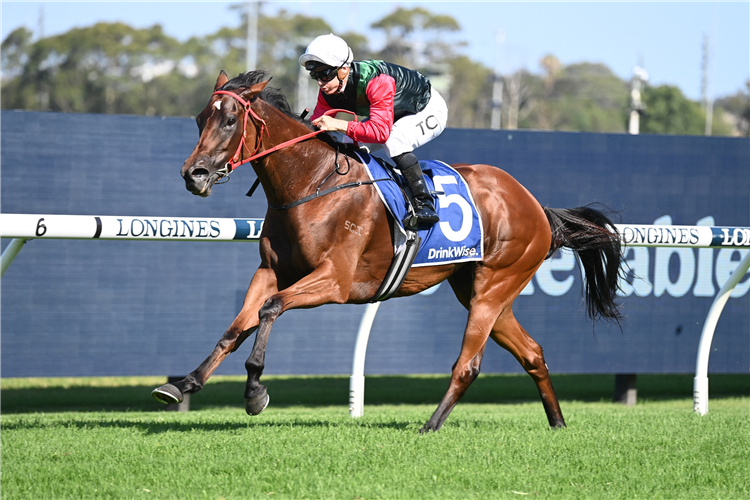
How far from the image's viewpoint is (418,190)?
4.72m

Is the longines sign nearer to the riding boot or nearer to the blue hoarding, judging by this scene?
the riding boot

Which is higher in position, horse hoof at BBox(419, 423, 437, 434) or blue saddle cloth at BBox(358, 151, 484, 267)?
blue saddle cloth at BBox(358, 151, 484, 267)

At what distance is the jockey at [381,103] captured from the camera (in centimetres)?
452

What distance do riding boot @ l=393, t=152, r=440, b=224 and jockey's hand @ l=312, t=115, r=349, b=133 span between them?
1.29 feet

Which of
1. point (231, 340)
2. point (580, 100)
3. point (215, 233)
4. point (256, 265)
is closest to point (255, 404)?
point (231, 340)

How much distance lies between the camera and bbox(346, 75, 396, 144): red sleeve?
4512mm

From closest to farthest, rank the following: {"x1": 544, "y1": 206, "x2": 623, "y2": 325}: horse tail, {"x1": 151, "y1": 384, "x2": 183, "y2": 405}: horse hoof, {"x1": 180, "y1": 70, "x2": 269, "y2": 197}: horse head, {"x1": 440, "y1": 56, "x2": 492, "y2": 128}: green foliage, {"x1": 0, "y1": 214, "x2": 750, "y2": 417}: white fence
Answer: {"x1": 151, "y1": 384, "x2": 183, "y2": 405}: horse hoof → {"x1": 180, "y1": 70, "x2": 269, "y2": 197}: horse head → {"x1": 0, "y1": 214, "x2": 750, "y2": 417}: white fence → {"x1": 544, "y1": 206, "x2": 623, "y2": 325}: horse tail → {"x1": 440, "y1": 56, "x2": 492, "y2": 128}: green foliage

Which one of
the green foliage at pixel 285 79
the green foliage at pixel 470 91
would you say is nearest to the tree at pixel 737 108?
the green foliage at pixel 285 79

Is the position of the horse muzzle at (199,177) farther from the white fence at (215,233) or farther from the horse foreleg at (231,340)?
the white fence at (215,233)

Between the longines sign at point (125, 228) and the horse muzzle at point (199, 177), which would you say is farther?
the longines sign at point (125, 228)

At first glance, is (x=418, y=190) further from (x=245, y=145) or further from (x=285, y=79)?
(x=285, y=79)

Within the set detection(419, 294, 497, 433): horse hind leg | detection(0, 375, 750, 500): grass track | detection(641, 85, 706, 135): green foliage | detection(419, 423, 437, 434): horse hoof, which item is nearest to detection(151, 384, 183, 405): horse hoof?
detection(0, 375, 750, 500): grass track

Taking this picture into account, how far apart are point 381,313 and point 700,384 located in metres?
2.64

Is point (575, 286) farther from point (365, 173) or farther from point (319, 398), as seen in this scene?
point (365, 173)
